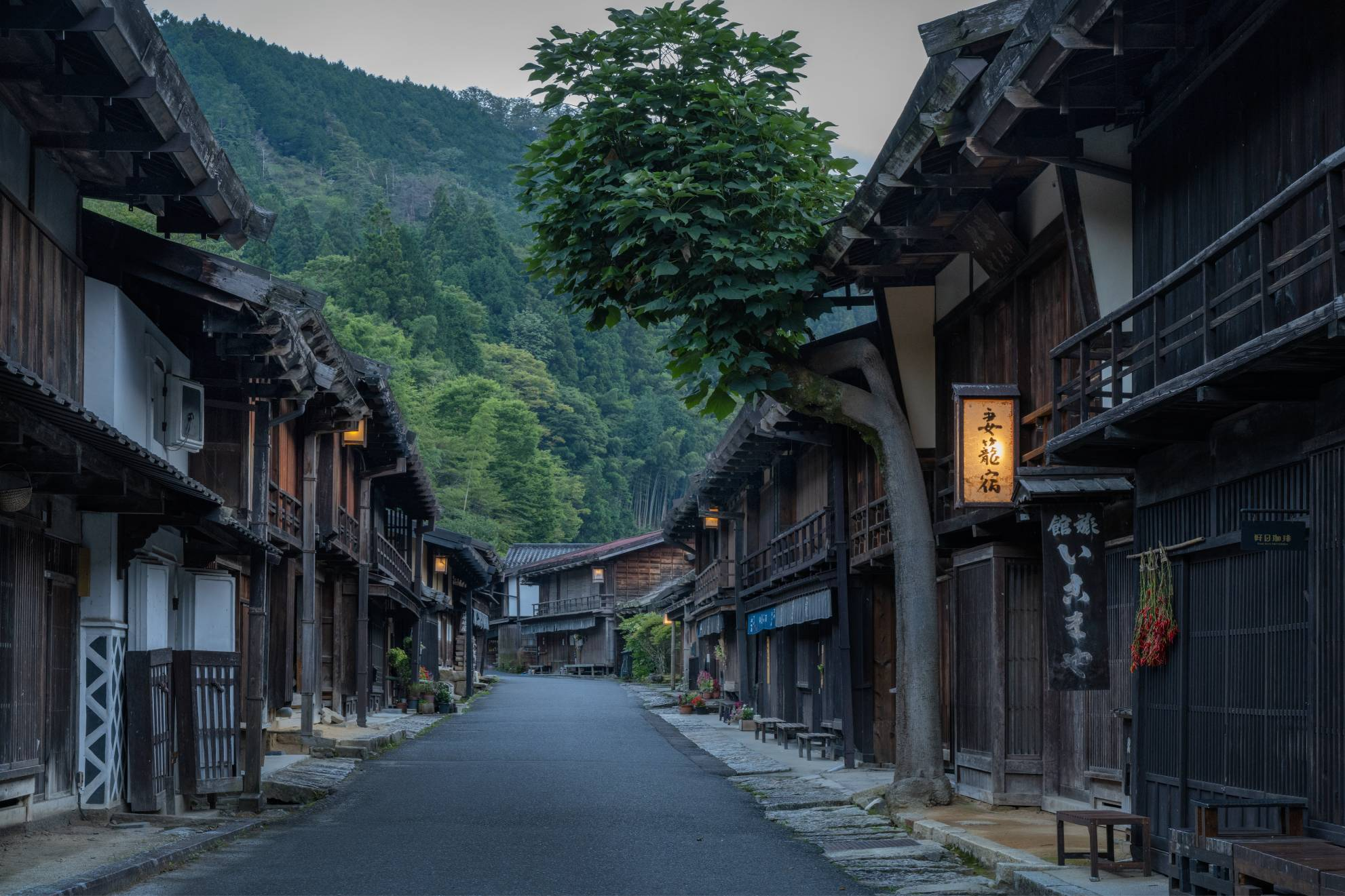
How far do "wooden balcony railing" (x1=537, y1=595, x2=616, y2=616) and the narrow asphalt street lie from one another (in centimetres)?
4843

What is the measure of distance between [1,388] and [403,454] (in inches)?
931

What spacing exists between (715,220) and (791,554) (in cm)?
1581

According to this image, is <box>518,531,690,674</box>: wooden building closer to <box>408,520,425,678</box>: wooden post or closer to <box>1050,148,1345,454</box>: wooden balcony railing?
<box>408,520,425,678</box>: wooden post

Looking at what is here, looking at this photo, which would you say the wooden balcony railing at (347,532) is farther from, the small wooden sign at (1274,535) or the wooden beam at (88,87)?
the small wooden sign at (1274,535)

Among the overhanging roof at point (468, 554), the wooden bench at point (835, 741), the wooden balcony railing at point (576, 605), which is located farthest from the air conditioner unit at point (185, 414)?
the wooden balcony railing at point (576, 605)

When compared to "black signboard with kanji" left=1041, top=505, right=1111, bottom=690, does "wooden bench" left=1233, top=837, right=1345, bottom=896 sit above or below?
below

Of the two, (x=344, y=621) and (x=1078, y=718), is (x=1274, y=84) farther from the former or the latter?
(x=344, y=621)

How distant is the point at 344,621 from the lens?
112ft

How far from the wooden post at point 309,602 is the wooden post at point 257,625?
3.33 metres

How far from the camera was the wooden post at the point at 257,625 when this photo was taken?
16875 mm

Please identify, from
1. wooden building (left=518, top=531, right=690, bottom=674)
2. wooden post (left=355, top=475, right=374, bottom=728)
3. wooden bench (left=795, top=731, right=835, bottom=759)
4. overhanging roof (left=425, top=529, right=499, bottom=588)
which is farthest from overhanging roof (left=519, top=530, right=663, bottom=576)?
wooden bench (left=795, top=731, right=835, bottom=759)

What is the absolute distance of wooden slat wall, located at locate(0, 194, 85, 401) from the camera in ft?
41.9

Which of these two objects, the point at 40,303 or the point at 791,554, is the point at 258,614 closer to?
the point at 40,303

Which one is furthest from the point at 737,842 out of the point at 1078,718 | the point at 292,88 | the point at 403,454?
the point at 292,88
